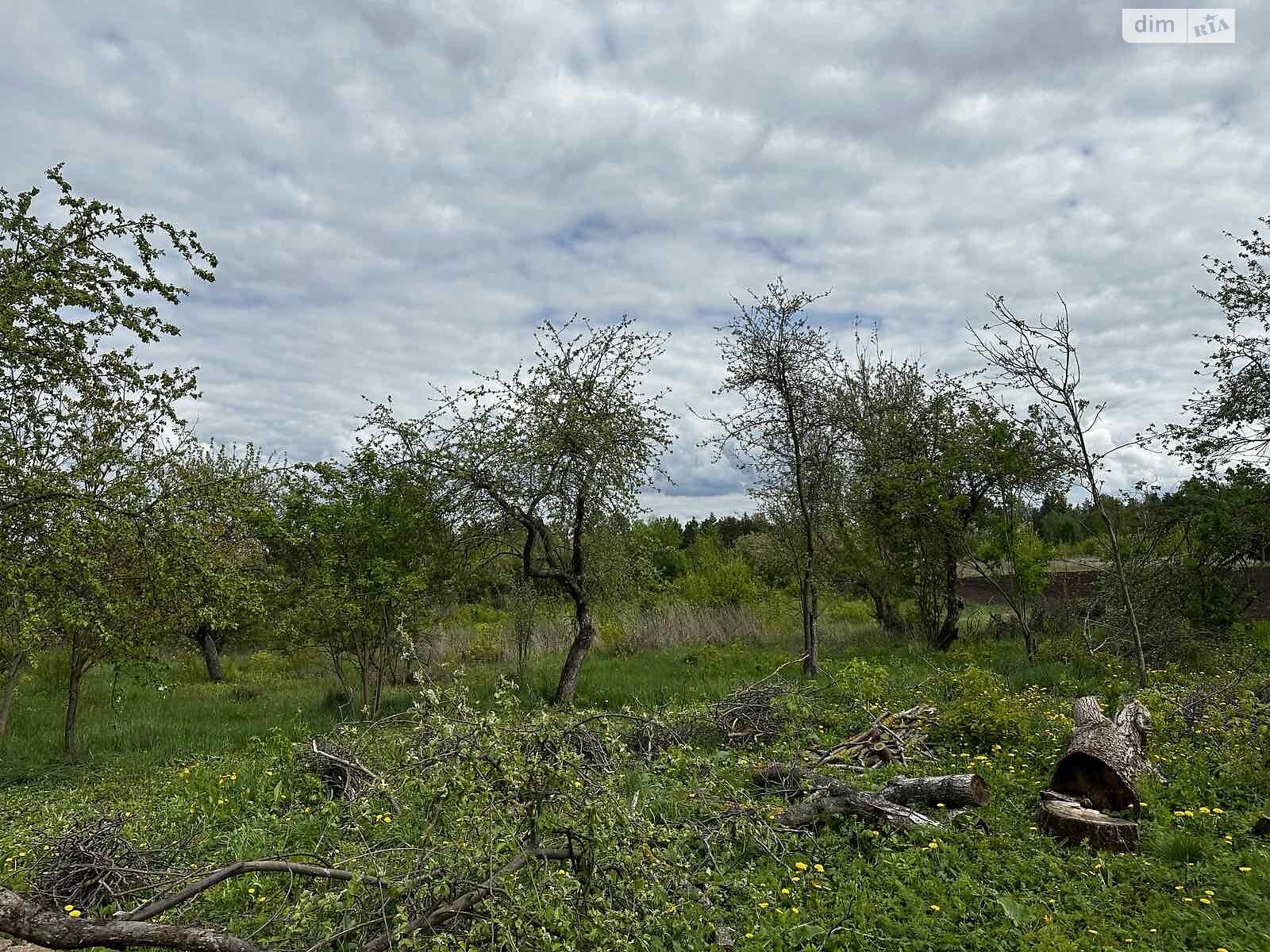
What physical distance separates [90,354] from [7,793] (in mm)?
4475

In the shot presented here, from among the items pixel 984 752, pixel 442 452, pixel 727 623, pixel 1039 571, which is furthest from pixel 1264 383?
pixel 442 452

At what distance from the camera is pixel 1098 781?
16.1 feet

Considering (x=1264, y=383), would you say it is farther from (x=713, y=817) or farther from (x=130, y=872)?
(x=130, y=872)

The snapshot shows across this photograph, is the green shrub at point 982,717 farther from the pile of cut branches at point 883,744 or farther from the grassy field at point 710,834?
the pile of cut branches at point 883,744

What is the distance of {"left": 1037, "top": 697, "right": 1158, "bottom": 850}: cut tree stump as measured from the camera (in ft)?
13.8

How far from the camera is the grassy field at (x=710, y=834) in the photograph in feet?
10.5

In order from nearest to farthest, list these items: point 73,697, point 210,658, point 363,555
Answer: point 73,697, point 363,555, point 210,658

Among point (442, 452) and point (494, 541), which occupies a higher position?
point (442, 452)

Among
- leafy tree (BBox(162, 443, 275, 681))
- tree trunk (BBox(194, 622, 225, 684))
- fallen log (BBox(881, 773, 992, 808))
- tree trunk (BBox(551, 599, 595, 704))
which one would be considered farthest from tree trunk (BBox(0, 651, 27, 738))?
fallen log (BBox(881, 773, 992, 808))

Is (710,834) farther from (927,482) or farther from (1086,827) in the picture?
(927,482)

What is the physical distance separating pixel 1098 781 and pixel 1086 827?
825 mm

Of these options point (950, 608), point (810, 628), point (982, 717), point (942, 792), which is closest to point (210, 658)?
point (810, 628)

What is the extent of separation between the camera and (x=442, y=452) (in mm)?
10344

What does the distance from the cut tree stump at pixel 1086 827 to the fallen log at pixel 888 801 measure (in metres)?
0.42
